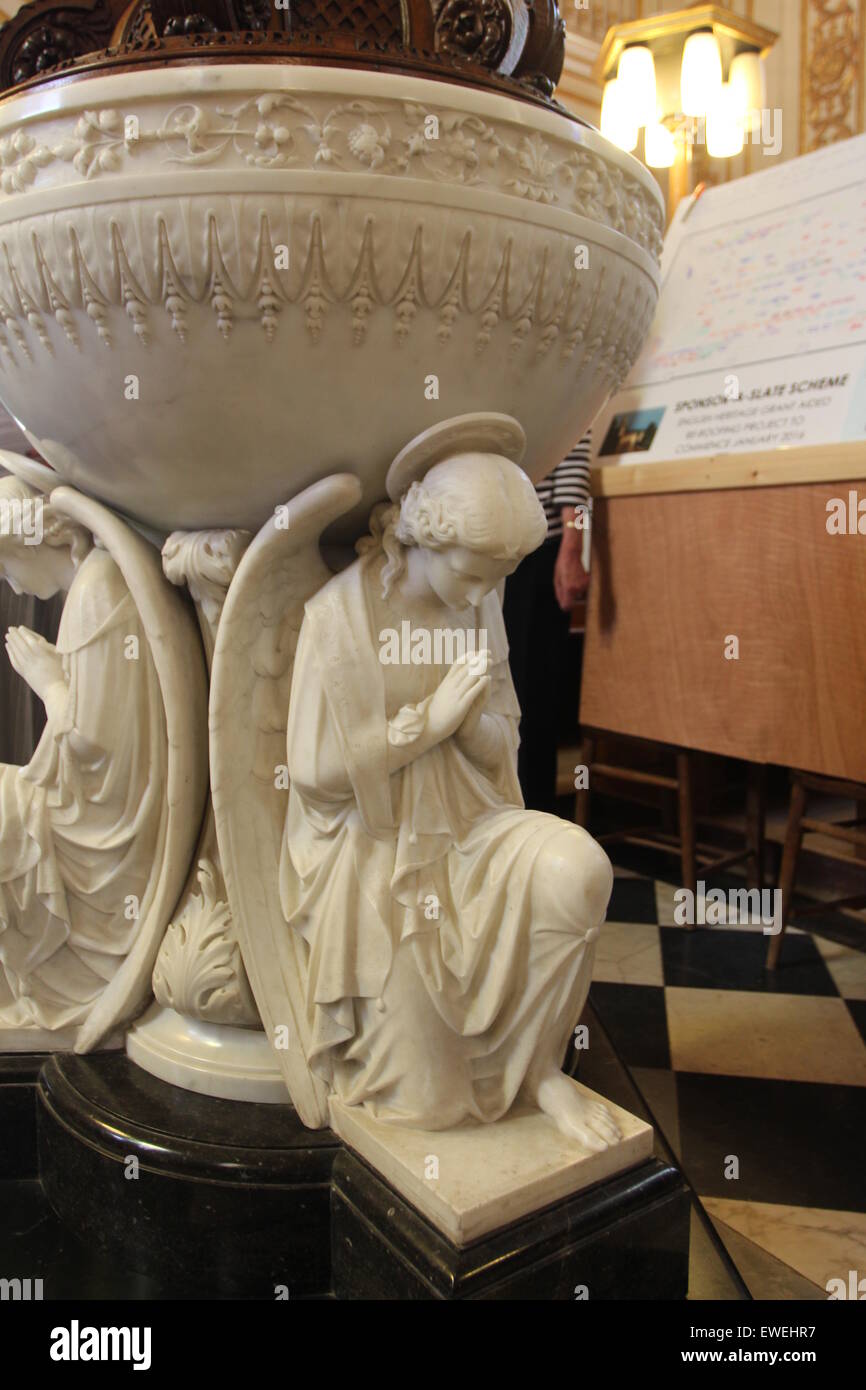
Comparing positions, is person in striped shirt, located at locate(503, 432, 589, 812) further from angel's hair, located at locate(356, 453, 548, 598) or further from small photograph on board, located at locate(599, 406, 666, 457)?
angel's hair, located at locate(356, 453, 548, 598)

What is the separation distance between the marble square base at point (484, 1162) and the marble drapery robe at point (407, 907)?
0.09 ft

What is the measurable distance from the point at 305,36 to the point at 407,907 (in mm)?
976

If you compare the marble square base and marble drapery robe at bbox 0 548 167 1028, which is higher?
marble drapery robe at bbox 0 548 167 1028

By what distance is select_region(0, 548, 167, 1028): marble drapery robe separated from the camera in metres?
1.38

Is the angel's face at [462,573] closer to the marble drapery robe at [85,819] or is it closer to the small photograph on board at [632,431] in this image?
the marble drapery robe at [85,819]

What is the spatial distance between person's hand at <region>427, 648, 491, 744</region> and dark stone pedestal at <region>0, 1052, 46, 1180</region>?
799 millimetres

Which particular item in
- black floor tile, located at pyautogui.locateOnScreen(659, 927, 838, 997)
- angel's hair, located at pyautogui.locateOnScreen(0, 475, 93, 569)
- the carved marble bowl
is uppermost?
the carved marble bowl

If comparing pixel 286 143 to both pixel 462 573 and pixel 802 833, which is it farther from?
pixel 802 833

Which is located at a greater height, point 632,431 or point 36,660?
point 632,431

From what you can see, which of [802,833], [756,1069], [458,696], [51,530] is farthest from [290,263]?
[802,833]

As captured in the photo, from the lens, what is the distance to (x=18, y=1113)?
147 centimetres

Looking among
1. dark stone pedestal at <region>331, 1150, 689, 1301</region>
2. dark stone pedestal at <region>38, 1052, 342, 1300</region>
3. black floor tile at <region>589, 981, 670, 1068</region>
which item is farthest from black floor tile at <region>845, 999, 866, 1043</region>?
dark stone pedestal at <region>38, 1052, 342, 1300</region>

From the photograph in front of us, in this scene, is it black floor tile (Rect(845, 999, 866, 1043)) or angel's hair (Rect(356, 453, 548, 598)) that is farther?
black floor tile (Rect(845, 999, 866, 1043))

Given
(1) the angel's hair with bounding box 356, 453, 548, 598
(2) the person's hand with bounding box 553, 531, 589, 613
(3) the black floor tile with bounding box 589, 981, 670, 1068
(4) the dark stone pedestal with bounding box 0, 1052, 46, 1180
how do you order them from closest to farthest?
1. (1) the angel's hair with bounding box 356, 453, 548, 598
2. (4) the dark stone pedestal with bounding box 0, 1052, 46, 1180
3. (3) the black floor tile with bounding box 589, 981, 670, 1068
4. (2) the person's hand with bounding box 553, 531, 589, 613
